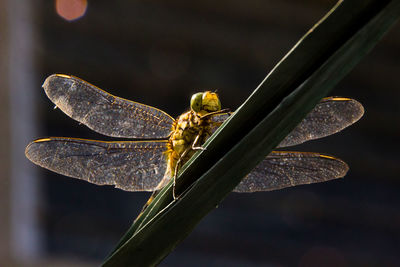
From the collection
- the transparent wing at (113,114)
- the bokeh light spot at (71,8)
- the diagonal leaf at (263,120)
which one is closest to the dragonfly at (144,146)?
the transparent wing at (113,114)

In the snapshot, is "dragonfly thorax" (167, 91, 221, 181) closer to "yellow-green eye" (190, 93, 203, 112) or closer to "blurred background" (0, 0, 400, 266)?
"yellow-green eye" (190, 93, 203, 112)

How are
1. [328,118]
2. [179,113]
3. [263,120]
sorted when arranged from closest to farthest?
[263,120], [328,118], [179,113]

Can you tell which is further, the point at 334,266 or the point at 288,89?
the point at 334,266

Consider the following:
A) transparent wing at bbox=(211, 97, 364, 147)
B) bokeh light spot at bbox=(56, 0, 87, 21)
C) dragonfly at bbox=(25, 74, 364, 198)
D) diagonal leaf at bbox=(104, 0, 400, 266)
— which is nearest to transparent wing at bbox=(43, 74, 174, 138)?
dragonfly at bbox=(25, 74, 364, 198)

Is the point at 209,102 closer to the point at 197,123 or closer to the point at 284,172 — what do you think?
the point at 197,123

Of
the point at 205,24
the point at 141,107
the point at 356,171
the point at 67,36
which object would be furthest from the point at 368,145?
the point at 141,107

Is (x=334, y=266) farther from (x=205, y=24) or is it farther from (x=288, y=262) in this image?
(x=205, y=24)

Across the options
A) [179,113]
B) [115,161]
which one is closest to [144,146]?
[115,161]
